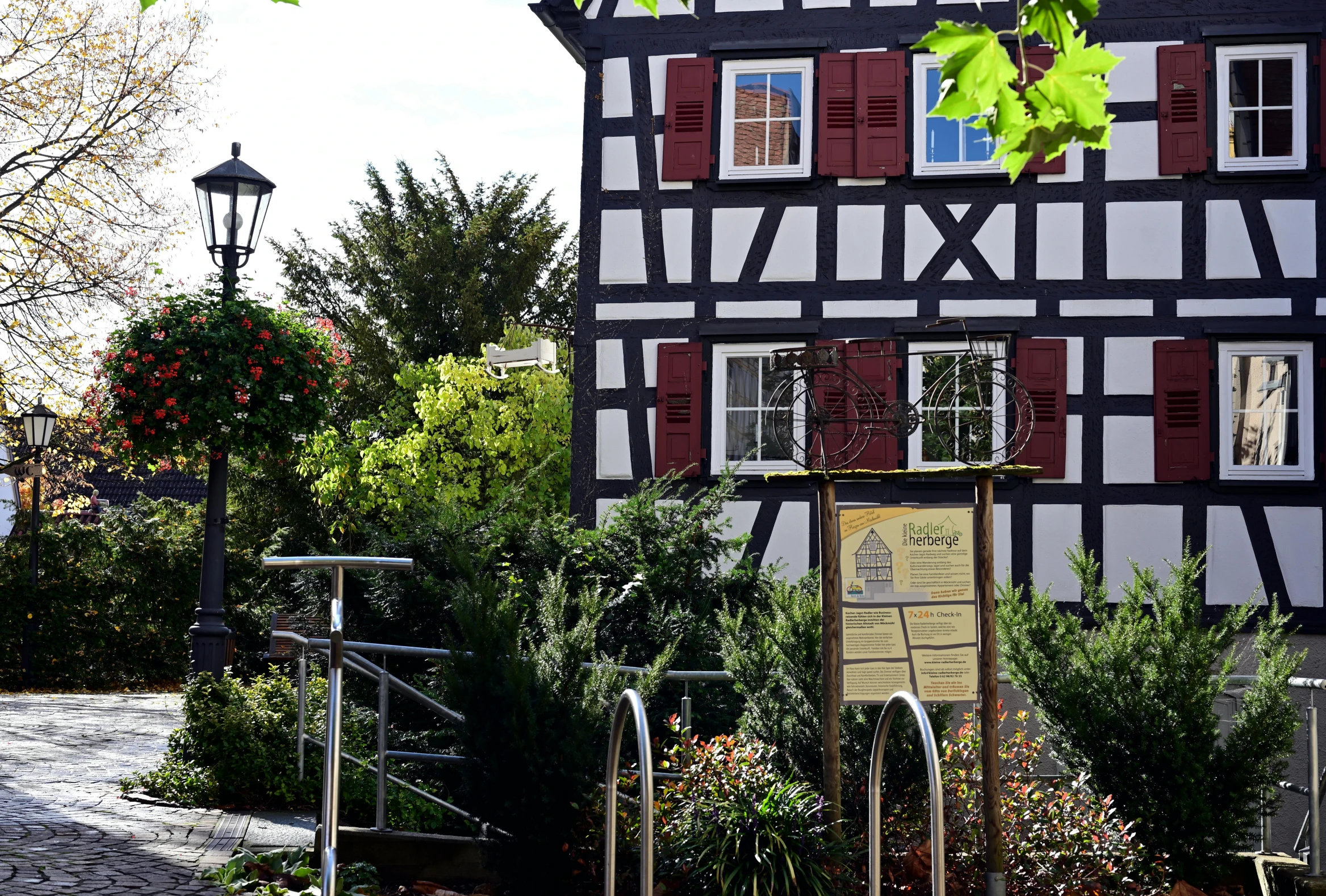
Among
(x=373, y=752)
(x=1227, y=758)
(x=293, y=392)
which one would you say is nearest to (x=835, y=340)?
(x=293, y=392)

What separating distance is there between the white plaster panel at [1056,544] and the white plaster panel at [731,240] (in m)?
3.53

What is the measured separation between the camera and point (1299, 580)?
11.7 meters

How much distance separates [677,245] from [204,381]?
4921 millimetres

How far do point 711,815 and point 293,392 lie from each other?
5676 mm

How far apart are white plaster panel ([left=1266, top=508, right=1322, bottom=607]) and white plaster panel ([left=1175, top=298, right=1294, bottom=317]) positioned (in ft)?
5.75

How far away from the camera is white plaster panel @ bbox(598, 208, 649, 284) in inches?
500

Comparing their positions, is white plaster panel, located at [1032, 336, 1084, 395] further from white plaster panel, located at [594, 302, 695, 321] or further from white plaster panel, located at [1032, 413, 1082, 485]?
white plaster panel, located at [594, 302, 695, 321]

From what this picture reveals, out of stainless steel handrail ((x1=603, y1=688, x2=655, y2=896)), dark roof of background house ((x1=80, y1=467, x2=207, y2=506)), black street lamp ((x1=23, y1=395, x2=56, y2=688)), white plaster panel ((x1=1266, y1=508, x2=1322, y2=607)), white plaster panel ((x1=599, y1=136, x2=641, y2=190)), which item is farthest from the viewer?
dark roof of background house ((x1=80, y1=467, x2=207, y2=506))

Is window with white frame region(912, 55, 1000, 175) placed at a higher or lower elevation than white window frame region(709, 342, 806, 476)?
higher

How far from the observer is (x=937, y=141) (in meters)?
12.5

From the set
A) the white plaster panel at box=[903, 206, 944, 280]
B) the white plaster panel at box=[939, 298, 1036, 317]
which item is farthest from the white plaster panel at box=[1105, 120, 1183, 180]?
the white plaster panel at box=[903, 206, 944, 280]

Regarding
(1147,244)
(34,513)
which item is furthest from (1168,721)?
(34,513)

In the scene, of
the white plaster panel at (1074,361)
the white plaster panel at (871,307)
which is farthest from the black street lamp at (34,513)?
the white plaster panel at (1074,361)

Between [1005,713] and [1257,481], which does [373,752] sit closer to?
[1005,713]
